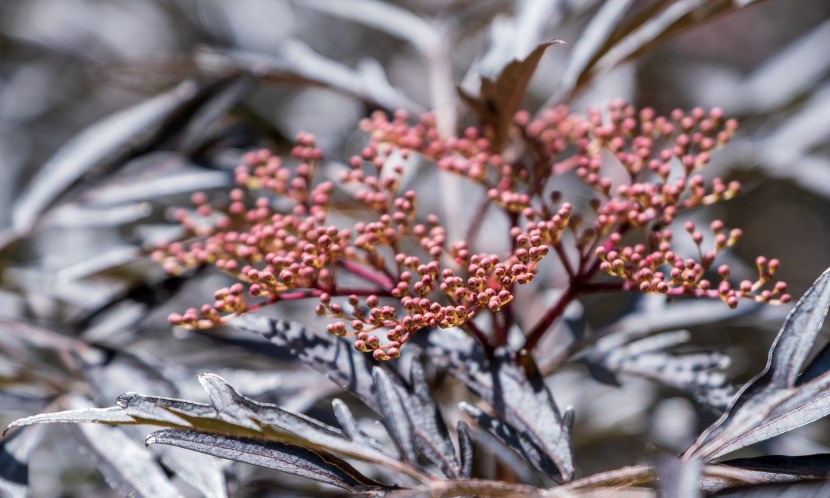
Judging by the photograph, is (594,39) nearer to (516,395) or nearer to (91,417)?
(516,395)

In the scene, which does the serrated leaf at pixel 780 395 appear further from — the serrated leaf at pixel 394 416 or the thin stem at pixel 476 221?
the thin stem at pixel 476 221

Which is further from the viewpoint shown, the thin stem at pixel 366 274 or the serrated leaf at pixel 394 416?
the thin stem at pixel 366 274

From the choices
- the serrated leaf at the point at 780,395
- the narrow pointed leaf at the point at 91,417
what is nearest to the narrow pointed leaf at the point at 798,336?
the serrated leaf at the point at 780,395

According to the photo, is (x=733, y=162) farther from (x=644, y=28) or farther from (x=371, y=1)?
(x=371, y=1)

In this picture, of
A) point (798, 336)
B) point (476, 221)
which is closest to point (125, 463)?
point (476, 221)

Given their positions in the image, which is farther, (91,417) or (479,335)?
(479,335)

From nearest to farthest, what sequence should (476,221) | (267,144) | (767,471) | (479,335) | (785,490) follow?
(785,490), (767,471), (479,335), (476,221), (267,144)
